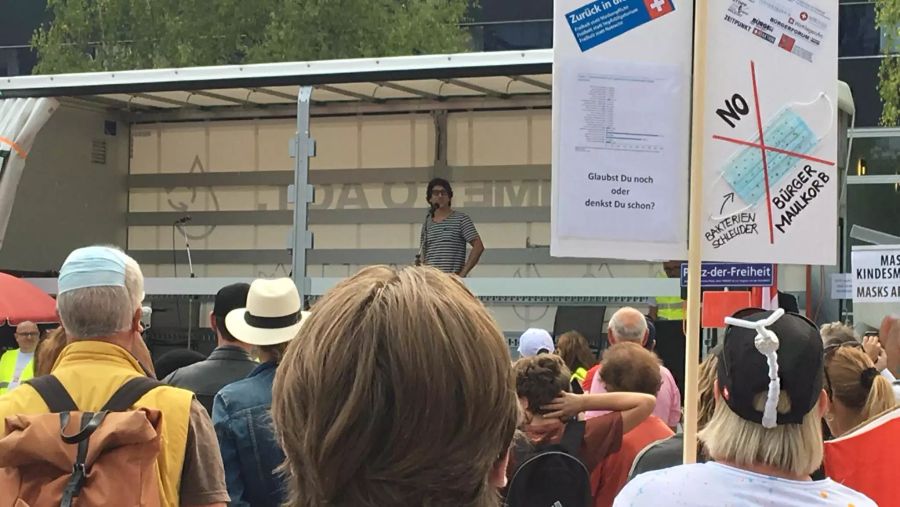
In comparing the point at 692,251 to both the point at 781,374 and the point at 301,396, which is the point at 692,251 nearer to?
the point at 781,374

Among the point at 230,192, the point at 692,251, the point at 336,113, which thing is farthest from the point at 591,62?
the point at 230,192

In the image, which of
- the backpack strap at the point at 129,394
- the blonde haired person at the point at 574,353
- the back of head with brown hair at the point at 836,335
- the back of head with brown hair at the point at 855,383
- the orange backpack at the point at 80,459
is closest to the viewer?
the orange backpack at the point at 80,459

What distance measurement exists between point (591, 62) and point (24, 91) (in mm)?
7609

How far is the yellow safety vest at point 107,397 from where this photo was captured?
295cm

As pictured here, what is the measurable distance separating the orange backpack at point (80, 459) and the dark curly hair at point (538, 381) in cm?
164

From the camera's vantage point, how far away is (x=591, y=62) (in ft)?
12.1

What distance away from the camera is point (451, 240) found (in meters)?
10.9

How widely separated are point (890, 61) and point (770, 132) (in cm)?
1451

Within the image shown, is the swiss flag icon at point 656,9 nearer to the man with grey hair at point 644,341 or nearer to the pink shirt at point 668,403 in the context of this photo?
the man with grey hair at point 644,341

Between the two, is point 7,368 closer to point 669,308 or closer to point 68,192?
point 68,192

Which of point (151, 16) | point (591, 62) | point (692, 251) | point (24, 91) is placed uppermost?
point (151, 16)

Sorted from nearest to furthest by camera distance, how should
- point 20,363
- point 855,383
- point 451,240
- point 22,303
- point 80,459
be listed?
point 80,459 → point 855,383 → point 20,363 → point 22,303 → point 451,240

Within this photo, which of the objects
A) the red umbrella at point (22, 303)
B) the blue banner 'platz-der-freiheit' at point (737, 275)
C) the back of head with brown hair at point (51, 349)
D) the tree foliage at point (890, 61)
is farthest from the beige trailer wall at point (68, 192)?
the tree foliage at point (890, 61)

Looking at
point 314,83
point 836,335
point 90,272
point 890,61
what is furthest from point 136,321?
point 890,61
